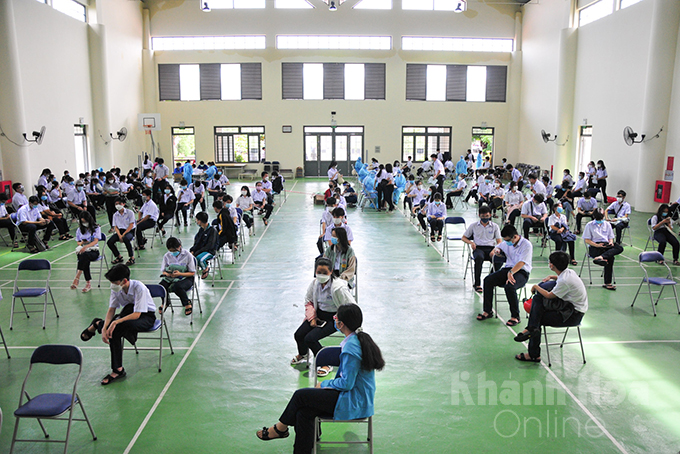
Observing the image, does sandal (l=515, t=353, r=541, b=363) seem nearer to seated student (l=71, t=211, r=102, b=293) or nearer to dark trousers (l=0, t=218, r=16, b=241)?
seated student (l=71, t=211, r=102, b=293)

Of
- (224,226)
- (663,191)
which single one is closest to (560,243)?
(224,226)

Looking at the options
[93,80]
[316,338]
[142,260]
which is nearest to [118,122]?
[93,80]

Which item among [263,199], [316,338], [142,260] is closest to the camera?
[316,338]

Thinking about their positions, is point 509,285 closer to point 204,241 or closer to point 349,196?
point 204,241

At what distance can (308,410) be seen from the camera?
438 cm

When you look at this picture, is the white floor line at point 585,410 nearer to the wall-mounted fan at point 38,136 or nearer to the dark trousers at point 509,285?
the dark trousers at point 509,285

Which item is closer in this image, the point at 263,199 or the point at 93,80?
the point at 263,199

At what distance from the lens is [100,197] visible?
17.7 meters

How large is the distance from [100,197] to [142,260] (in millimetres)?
6963

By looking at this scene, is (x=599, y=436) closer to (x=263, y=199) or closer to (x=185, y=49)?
(x=263, y=199)

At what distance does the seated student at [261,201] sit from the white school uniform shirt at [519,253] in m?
8.97

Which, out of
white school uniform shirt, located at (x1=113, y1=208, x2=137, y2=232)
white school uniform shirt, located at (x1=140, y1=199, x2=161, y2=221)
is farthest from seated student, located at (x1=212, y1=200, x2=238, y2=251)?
white school uniform shirt, located at (x1=140, y1=199, x2=161, y2=221)

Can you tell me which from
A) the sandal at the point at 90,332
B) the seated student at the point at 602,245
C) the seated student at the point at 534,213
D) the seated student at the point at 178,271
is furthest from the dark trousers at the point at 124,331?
the seated student at the point at 534,213

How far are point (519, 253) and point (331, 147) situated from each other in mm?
22767
